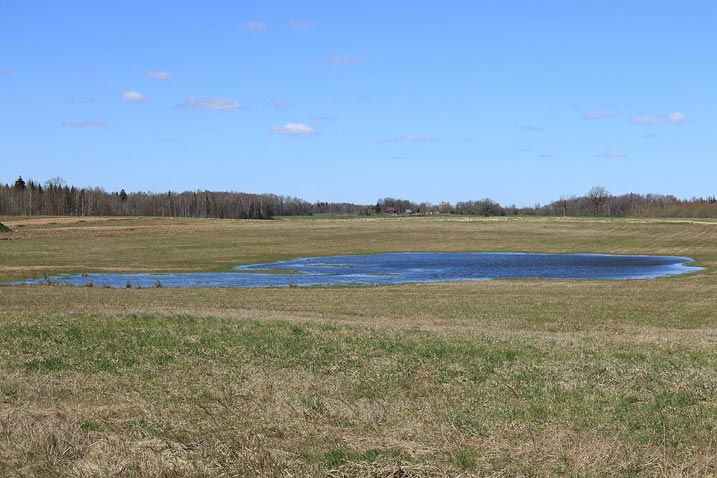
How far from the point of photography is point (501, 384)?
562 inches

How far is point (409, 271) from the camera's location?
207 ft

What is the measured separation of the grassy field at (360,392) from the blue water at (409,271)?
66.9 ft

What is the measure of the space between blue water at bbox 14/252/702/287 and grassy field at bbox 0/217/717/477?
20390mm

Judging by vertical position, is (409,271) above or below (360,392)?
below

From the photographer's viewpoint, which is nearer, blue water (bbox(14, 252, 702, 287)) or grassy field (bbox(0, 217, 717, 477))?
grassy field (bbox(0, 217, 717, 477))

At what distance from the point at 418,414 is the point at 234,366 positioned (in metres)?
5.50

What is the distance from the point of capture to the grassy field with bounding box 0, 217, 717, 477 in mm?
9141

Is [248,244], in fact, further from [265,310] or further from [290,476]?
[290,476]

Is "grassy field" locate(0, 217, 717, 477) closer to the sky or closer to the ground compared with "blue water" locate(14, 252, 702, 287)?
closer to the sky

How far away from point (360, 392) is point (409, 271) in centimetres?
4937

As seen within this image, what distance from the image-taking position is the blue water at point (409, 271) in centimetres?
5341

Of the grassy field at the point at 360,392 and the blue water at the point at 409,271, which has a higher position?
the grassy field at the point at 360,392

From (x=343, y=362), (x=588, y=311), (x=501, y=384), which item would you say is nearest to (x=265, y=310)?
(x=588, y=311)

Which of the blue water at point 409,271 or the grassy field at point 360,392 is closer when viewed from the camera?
the grassy field at point 360,392
